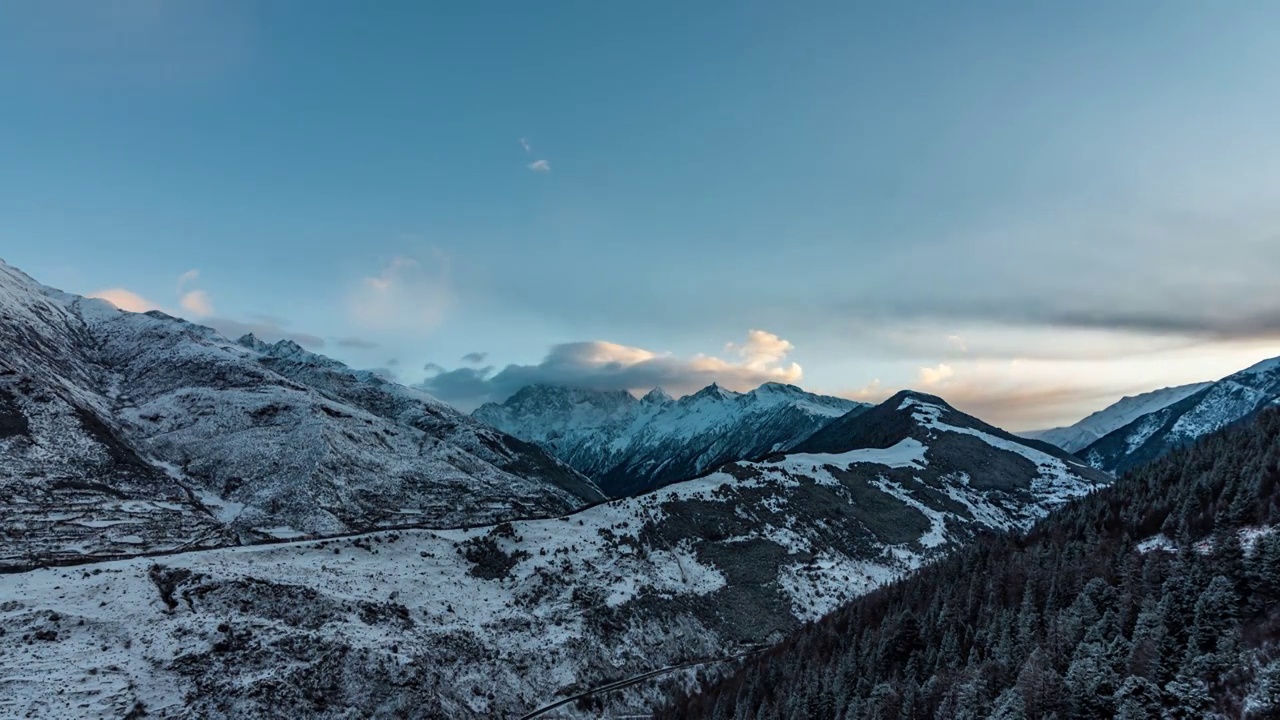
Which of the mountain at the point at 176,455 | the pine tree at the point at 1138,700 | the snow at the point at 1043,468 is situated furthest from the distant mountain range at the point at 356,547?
the pine tree at the point at 1138,700

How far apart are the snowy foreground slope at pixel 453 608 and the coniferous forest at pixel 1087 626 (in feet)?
36.2

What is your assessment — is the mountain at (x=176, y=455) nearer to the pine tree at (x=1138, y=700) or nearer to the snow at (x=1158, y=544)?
the pine tree at (x=1138, y=700)

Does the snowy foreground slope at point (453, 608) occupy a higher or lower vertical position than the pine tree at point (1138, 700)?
lower

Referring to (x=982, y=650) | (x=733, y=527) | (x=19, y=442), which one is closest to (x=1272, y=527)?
(x=982, y=650)

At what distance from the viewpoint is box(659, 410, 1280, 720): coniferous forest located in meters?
34.2

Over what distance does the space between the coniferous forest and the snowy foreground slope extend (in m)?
11.0

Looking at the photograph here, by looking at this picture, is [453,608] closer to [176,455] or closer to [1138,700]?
[1138,700]

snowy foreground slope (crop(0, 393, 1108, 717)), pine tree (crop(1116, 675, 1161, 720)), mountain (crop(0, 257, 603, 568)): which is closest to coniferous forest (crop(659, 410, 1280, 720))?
pine tree (crop(1116, 675, 1161, 720))

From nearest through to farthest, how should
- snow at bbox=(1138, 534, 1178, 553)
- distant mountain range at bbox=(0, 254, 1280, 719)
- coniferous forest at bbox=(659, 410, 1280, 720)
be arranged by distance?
coniferous forest at bbox=(659, 410, 1280, 720)
distant mountain range at bbox=(0, 254, 1280, 719)
snow at bbox=(1138, 534, 1178, 553)

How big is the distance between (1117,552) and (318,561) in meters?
74.9

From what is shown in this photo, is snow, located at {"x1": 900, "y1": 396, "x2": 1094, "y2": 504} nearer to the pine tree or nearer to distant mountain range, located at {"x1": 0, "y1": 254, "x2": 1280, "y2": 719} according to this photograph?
distant mountain range, located at {"x1": 0, "y1": 254, "x2": 1280, "y2": 719}

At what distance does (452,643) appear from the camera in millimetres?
56656

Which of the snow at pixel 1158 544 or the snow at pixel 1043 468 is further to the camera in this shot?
the snow at pixel 1043 468

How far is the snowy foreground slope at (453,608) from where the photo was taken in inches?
1727
